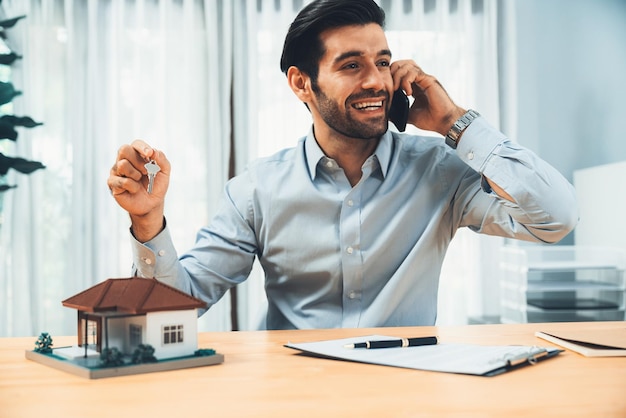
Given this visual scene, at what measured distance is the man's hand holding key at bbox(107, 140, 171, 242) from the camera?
1202 mm

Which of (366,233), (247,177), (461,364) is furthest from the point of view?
(247,177)

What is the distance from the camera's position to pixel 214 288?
5.16ft

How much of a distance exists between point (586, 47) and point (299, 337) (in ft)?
9.42

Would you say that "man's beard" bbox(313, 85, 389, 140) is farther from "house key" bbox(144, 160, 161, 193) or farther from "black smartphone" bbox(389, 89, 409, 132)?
"house key" bbox(144, 160, 161, 193)

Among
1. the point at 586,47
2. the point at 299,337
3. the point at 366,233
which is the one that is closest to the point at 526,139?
the point at 586,47

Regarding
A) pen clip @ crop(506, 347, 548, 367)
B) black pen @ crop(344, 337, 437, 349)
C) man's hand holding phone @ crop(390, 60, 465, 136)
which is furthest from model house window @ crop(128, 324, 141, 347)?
man's hand holding phone @ crop(390, 60, 465, 136)

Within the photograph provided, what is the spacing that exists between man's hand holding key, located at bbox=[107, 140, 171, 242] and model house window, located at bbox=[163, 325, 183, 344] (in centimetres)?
40

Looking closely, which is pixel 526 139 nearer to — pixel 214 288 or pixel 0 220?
pixel 214 288

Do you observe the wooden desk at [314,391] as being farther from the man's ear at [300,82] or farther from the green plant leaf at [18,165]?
the green plant leaf at [18,165]

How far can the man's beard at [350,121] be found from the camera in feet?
5.10

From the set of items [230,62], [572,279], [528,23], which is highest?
[528,23]

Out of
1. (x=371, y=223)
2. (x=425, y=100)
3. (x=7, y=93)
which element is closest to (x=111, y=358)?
(x=371, y=223)

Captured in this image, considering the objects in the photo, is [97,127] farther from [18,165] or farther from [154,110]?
[18,165]

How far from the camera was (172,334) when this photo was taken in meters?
0.87
